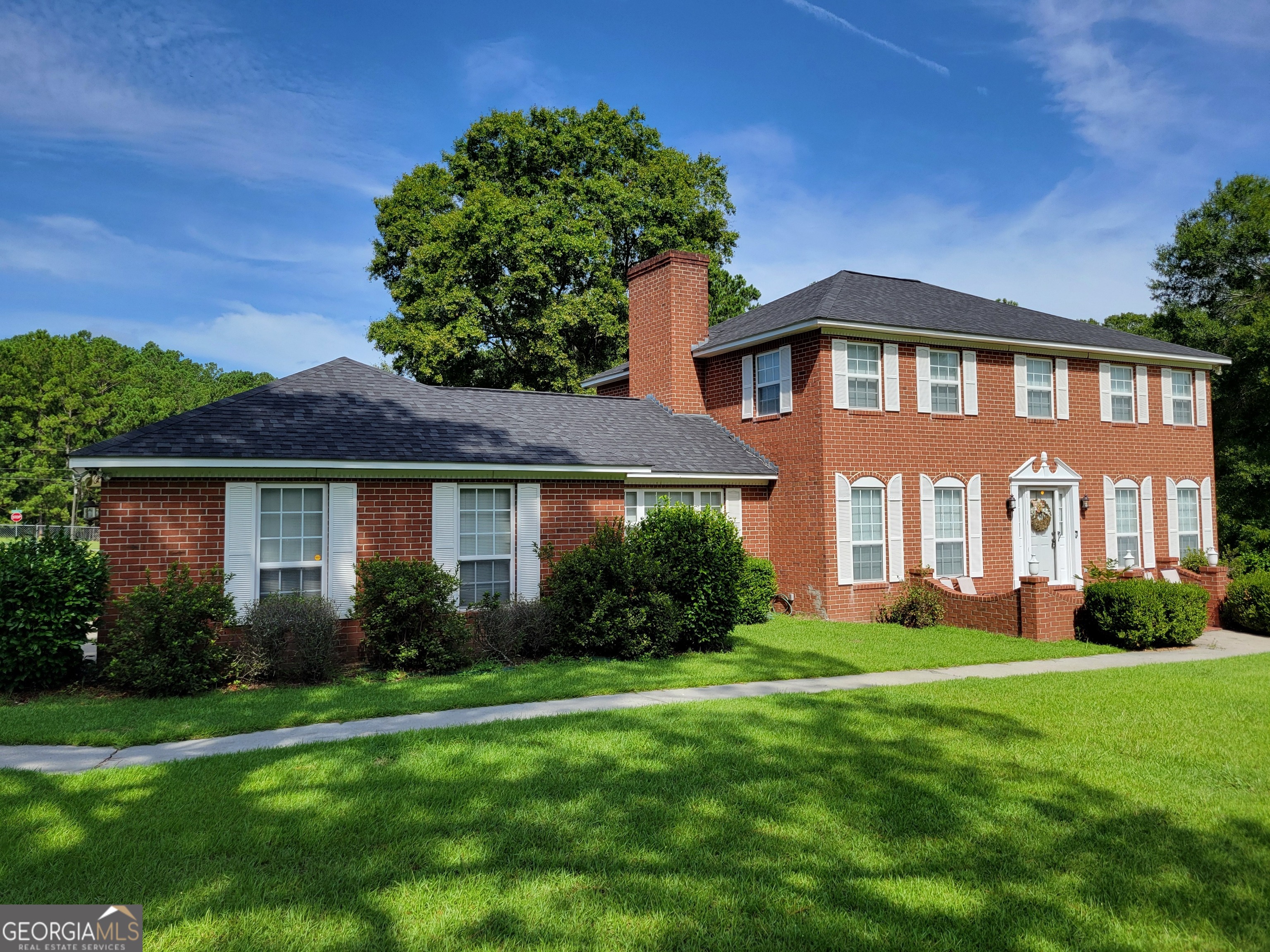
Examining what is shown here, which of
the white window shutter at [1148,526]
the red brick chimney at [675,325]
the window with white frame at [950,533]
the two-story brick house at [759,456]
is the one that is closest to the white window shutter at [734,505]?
the two-story brick house at [759,456]

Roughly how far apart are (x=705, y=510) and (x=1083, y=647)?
6.49m

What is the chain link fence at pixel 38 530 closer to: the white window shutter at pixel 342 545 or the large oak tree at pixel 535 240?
the large oak tree at pixel 535 240

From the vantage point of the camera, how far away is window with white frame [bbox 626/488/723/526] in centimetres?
1620

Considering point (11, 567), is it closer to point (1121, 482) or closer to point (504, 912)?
point (504, 912)

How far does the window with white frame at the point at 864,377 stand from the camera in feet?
53.9

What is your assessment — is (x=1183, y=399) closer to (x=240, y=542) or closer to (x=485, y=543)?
(x=485, y=543)

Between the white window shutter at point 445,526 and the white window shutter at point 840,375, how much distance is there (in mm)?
7795

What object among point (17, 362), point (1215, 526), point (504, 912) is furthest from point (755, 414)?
point (17, 362)

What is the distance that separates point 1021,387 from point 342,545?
48.1 ft

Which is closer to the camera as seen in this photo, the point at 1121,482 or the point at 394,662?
the point at 394,662

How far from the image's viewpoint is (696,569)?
41.7 ft

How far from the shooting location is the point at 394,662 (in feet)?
36.7

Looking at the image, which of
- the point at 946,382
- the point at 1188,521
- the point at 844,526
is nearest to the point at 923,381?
the point at 946,382

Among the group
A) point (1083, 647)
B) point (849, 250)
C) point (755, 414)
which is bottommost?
point (1083, 647)
